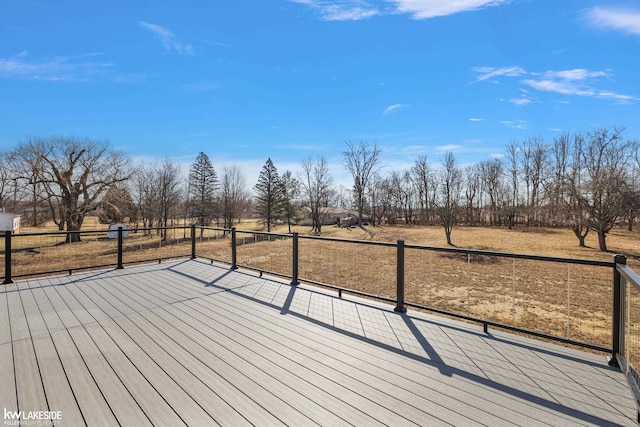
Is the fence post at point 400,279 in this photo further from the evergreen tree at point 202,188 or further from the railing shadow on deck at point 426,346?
the evergreen tree at point 202,188

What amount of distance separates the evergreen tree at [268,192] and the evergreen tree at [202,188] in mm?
4221

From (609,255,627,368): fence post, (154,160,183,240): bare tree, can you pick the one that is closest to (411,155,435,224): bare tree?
(154,160,183,240): bare tree

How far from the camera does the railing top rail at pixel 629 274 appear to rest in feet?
5.30

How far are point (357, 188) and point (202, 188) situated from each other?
1520 centimetres

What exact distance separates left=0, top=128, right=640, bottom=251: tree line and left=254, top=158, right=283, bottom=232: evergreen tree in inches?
3.8

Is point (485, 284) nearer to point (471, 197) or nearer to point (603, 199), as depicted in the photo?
point (603, 199)

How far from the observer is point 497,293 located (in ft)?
21.8

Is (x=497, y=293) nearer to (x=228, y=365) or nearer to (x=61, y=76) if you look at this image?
(x=228, y=365)

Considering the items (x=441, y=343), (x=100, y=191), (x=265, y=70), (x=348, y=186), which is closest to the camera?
(x=441, y=343)

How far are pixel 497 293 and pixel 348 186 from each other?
86.5ft

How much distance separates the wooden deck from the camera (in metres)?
1.66

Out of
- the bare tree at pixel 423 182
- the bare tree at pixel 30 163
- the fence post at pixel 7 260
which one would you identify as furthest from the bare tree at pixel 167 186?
the bare tree at pixel 423 182

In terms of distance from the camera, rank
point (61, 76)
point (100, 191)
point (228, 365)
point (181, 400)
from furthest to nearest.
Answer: point (100, 191) < point (61, 76) < point (228, 365) < point (181, 400)

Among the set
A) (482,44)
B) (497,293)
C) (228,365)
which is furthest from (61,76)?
(497,293)
